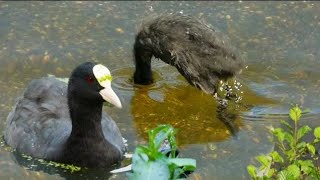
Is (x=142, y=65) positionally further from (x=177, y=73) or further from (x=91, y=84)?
(x=91, y=84)

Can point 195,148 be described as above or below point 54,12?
below

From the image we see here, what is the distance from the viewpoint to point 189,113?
784 centimetres

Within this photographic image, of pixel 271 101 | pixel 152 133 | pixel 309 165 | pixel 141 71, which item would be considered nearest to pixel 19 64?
pixel 141 71

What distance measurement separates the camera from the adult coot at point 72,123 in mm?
6648

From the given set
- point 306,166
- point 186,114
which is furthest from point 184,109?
point 306,166

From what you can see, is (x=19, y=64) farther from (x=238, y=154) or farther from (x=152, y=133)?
(x=152, y=133)

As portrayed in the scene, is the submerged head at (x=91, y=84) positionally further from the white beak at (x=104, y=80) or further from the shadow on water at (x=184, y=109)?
the shadow on water at (x=184, y=109)

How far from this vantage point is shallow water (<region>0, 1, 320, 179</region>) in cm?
715

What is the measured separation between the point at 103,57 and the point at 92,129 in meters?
2.32

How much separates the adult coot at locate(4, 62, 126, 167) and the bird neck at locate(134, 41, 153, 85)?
122 centimetres

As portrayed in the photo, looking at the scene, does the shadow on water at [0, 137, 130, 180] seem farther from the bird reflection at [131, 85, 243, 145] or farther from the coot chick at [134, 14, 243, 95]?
the coot chick at [134, 14, 243, 95]

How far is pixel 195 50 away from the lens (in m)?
7.86

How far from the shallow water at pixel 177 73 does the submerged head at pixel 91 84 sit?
641mm

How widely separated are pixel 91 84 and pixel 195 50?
1.55 m
